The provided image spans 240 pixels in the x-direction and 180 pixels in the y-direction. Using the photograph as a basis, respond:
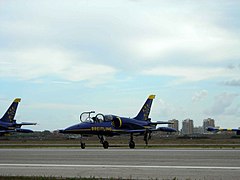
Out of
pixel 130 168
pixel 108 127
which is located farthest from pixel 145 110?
pixel 130 168

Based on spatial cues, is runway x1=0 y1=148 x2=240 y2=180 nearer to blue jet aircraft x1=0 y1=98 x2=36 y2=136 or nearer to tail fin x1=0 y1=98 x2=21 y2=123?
blue jet aircraft x1=0 y1=98 x2=36 y2=136

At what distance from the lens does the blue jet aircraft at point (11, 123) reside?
178 feet

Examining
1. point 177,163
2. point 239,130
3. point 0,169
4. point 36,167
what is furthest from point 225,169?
point 239,130

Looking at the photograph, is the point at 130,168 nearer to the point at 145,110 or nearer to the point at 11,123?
the point at 145,110

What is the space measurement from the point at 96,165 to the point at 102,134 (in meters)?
20.4

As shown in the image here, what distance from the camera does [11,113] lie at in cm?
5959

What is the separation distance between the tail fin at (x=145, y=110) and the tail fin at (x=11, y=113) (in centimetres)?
2458

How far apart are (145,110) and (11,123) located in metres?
23.0

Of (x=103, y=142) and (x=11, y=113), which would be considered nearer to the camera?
(x=103, y=142)

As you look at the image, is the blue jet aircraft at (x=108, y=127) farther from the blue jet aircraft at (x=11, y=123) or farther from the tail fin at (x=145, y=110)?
the blue jet aircraft at (x=11, y=123)

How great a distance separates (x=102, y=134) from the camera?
114 ft

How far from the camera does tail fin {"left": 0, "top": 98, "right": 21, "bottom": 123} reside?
192 feet

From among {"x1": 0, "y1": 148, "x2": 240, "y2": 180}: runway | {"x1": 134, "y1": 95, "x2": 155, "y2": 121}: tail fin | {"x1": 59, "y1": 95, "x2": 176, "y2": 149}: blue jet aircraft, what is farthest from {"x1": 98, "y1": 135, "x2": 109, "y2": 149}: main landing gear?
{"x1": 0, "y1": 148, "x2": 240, "y2": 180}: runway

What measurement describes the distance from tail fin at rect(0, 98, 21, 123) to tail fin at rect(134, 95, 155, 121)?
80.6 ft
